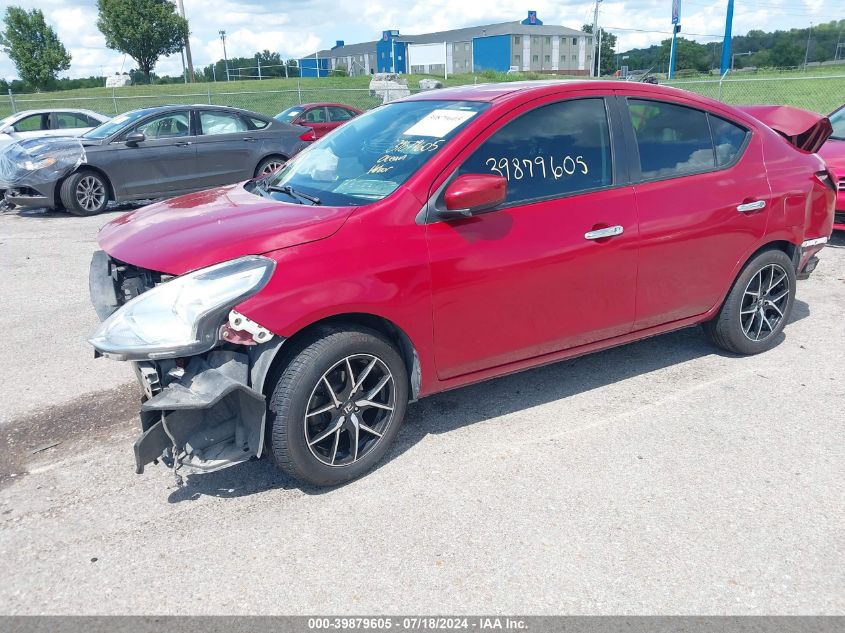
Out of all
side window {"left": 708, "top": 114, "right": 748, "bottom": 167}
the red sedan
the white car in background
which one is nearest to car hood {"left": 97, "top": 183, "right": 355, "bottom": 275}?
the red sedan

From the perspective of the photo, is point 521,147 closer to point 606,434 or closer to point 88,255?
point 606,434

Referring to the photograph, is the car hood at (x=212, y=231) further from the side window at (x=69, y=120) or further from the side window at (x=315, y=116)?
the side window at (x=315, y=116)

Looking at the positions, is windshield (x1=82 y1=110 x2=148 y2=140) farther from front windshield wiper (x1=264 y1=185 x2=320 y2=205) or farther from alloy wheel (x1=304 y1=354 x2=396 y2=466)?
alloy wheel (x1=304 y1=354 x2=396 y2=466)

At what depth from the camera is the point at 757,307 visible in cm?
490

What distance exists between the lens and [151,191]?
11.5m

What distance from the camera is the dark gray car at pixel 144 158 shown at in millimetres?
10844

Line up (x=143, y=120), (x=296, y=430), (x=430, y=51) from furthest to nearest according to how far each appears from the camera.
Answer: (x=430, y=51) < (x=143, y=120) < (x=296, y=430)

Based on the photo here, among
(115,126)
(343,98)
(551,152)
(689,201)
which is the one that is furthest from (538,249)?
(343,98)

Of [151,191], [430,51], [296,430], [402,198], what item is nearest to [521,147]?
[402,198]

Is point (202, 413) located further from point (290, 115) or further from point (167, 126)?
point (290, 115)

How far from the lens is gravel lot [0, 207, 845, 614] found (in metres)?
2.74

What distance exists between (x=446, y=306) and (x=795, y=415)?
220cm

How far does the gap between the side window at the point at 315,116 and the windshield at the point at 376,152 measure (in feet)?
47.4

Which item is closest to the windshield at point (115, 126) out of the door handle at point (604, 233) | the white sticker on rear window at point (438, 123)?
the white sticker on rear window at point (438, 123)
